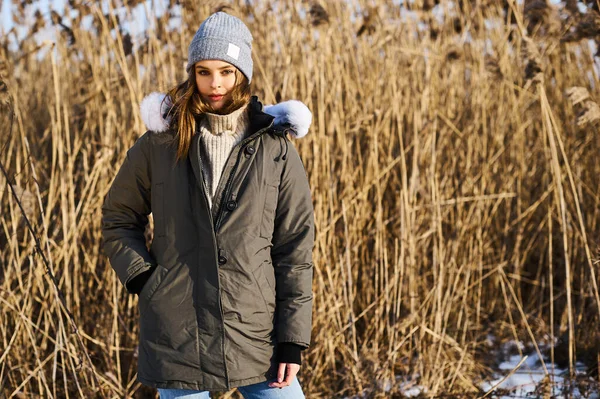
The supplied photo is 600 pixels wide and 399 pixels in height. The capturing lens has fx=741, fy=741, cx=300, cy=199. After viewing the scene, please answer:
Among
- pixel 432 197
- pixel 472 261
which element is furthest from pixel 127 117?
pixel 472 261

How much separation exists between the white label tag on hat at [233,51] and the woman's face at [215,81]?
19mm

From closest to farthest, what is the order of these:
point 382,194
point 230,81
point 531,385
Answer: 1. point 230,81
2. point 531,385
3. point 382,194

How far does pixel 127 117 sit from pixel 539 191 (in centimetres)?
189

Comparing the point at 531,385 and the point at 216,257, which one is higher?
the point at 216,257

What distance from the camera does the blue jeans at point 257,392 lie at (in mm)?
1445

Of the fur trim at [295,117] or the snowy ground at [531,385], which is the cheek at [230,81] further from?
the snowy ground at [531,385]

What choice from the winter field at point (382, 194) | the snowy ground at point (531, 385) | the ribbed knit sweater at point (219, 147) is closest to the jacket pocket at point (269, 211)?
the ribbed knit sweater at point (219, 147)

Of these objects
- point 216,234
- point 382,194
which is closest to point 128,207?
point 216,234

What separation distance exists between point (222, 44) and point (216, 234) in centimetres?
39

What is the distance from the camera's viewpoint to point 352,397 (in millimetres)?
2475

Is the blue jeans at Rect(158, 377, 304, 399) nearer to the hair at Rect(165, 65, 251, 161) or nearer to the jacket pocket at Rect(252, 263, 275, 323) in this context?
the jacket pocket at Rect(252, 263, 275, 323)

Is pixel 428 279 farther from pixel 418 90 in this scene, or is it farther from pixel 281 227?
pixel 281 227

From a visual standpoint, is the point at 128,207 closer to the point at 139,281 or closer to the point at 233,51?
the point at 139,281

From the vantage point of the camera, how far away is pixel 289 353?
1.48 meters
